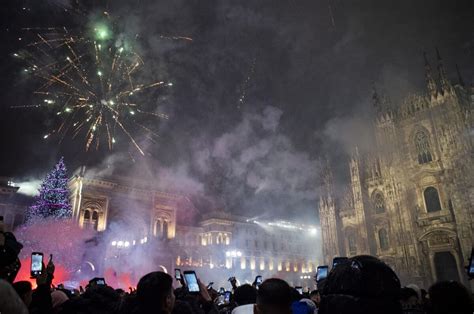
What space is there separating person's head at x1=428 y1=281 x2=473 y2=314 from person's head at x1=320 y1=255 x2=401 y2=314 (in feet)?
4.20

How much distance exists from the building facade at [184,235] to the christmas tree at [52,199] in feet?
10.5

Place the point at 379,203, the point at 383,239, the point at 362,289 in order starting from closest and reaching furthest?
the point at 362,289 → the point at 383,239 → the point at 379,203

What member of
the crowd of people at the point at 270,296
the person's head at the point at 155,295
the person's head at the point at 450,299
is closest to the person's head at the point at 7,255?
the crowd of people at the point at 270,296

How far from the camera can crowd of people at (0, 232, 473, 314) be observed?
5.08 ft

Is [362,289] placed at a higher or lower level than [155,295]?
higher

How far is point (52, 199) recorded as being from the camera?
116 ft

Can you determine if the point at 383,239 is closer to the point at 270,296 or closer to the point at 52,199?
the point at 270,296

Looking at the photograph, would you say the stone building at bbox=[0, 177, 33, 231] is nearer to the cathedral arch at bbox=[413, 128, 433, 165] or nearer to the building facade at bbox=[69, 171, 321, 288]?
the building facade at bbox=[69, 171, 321, 288]

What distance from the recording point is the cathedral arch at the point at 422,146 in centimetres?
3055

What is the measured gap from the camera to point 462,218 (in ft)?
86.0

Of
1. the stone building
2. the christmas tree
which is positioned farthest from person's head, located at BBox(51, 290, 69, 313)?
the stone building

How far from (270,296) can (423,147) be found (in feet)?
110

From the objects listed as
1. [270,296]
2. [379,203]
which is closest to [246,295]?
[270,296]

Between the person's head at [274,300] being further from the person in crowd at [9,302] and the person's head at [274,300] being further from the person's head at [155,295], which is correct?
the person in crowd at [9,302]
